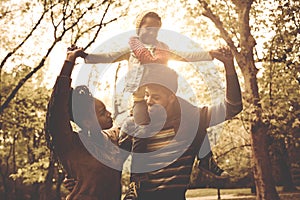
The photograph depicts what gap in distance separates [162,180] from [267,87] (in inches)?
653

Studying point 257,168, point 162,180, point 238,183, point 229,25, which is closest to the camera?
point 162,180

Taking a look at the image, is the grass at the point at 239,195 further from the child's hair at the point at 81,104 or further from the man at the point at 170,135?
the child's hair at the point at 81,104

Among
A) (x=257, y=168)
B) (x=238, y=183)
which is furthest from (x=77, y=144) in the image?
(x=238, y=183)

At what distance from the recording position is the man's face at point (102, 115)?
3.07 metres

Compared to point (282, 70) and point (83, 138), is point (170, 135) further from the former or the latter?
point (282, 70)

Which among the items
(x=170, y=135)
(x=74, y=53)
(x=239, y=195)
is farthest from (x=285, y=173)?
(x=74, y=53)

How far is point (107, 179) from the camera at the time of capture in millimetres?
2910

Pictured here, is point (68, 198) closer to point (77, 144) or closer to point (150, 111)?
point (77, 144)

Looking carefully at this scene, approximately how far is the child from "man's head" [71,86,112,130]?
0.77 ft

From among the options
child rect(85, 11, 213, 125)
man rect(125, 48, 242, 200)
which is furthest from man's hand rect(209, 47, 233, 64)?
child rect(85, 11, 213, 125)

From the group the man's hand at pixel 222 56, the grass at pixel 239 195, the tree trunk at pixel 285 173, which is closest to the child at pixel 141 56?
the man's hand at pixel 222 56

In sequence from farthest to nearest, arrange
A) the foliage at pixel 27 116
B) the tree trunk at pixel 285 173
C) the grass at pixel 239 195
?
the tree trunk at pixel 285 173
the grass at pixel 239 195
the foliage at pixel 27 116

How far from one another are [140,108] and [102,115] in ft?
Answer: 1.03

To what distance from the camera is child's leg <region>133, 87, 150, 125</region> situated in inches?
→ 115
